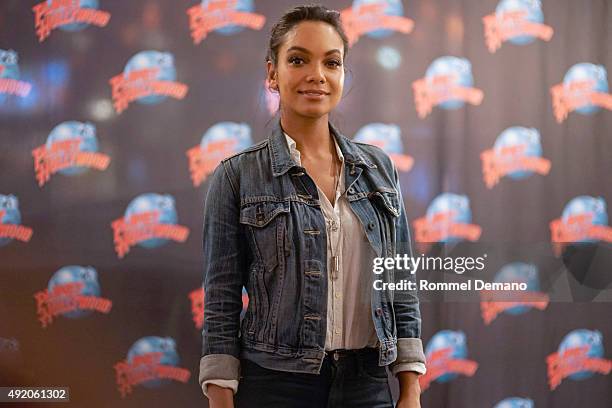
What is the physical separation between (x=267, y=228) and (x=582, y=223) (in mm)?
2175

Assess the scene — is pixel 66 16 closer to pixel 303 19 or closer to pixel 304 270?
pixel 303 19

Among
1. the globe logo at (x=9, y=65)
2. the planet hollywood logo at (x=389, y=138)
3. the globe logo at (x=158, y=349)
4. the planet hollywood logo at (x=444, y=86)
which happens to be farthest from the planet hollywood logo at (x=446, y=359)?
the globe logo at (x=9, y=65)

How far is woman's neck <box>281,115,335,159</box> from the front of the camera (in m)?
1.37

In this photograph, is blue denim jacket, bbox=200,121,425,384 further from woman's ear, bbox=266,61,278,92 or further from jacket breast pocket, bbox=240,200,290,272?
woman's ear, bbox=266,61,278,92

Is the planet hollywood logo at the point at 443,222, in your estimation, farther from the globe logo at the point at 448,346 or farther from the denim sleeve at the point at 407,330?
the denim sleeve at the point at 407,330

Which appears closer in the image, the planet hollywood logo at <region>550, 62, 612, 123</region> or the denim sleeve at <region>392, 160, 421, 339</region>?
the denim sleeve at <region>392, 160, 421, 339</region>

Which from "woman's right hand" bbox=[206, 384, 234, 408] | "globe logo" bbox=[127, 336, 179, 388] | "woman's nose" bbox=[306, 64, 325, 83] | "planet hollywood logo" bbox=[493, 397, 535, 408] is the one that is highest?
"woman's nose" bbox=[306, 64, 325, 83]

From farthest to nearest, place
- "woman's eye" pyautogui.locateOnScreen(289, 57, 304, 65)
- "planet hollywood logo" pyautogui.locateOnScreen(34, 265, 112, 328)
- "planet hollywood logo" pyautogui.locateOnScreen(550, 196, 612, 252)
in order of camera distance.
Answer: "planet hollywood logo" pyautogui.locateOnScreen(550, 196, 612, 252) → "planet hollywood logo" pyautogui.locateOnScreen(34, 265, 112, 328) → "woman's eye" pyautogui.locateOnScreen(289, 57, 304, 65)

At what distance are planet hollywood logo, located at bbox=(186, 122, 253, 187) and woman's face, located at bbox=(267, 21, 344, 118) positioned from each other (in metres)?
1.58

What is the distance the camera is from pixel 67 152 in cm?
290

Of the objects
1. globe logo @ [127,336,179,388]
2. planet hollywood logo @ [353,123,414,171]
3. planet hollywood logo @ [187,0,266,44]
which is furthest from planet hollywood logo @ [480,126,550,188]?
globe logo @ [127,336,179,388]

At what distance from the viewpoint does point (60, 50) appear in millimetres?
2910

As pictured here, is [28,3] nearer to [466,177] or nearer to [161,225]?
[161,225]

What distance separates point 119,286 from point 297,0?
4.97ft
